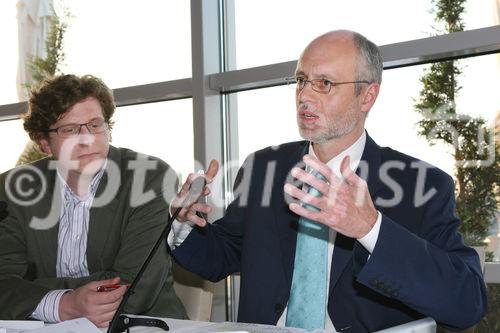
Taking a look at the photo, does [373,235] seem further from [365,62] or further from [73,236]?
[73,236]

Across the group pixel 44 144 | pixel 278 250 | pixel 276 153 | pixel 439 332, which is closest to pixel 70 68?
pixel 44 144

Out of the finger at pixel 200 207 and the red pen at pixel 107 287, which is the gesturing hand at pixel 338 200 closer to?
the finger at pixel 200 207

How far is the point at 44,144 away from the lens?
120 inches

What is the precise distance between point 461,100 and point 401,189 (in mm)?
1318

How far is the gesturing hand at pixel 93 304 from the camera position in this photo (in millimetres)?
2008

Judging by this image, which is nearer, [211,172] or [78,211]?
[211,172]

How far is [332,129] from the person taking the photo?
2.18m

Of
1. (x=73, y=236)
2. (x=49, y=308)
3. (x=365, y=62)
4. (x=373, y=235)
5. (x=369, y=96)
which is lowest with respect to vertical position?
(x=49, y=308)

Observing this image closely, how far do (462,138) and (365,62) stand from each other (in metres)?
1.19

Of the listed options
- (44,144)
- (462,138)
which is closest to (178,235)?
(44,144)

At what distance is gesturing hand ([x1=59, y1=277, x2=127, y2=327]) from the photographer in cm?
201

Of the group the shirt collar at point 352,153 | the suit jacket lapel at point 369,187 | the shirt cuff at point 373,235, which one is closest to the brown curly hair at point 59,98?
the shirt collar at point 352,153

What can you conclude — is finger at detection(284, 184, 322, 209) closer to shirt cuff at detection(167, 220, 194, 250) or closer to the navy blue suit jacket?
the navy blue suit jacket

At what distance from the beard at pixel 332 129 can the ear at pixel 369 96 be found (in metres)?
0.05
